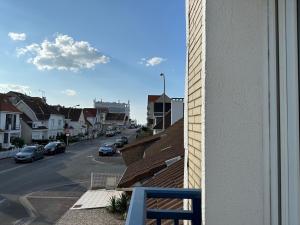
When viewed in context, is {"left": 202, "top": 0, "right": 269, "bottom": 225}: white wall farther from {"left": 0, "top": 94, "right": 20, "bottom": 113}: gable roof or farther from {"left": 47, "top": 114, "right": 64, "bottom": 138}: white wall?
{"left": 47, "top": 114, "right": 64, "bottom": 138}: white wall

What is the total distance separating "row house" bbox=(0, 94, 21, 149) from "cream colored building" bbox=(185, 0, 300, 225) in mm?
44730

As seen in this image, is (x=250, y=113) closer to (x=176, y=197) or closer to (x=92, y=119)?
(x=176, y=197)

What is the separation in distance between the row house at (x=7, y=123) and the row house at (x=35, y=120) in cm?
669

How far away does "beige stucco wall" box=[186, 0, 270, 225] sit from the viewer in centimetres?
198

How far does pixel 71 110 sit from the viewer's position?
8231 centimetres

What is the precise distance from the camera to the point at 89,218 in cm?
1571

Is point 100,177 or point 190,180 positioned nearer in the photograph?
point 190,180

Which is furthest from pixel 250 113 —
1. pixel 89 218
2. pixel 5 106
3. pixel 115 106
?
pixel 115 106

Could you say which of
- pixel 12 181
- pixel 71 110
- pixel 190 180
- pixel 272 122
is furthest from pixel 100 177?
pixel 71 110

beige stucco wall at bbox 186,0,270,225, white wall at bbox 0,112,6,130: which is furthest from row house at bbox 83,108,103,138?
beige stucco wall at bbox 186,0,270,225

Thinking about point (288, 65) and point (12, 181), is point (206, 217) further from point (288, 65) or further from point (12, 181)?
point (12, 181)

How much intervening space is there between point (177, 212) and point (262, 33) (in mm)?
1401

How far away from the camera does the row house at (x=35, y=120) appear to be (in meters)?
56.3

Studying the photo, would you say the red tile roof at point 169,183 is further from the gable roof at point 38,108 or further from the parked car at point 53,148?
the gable roof at point 38,108
